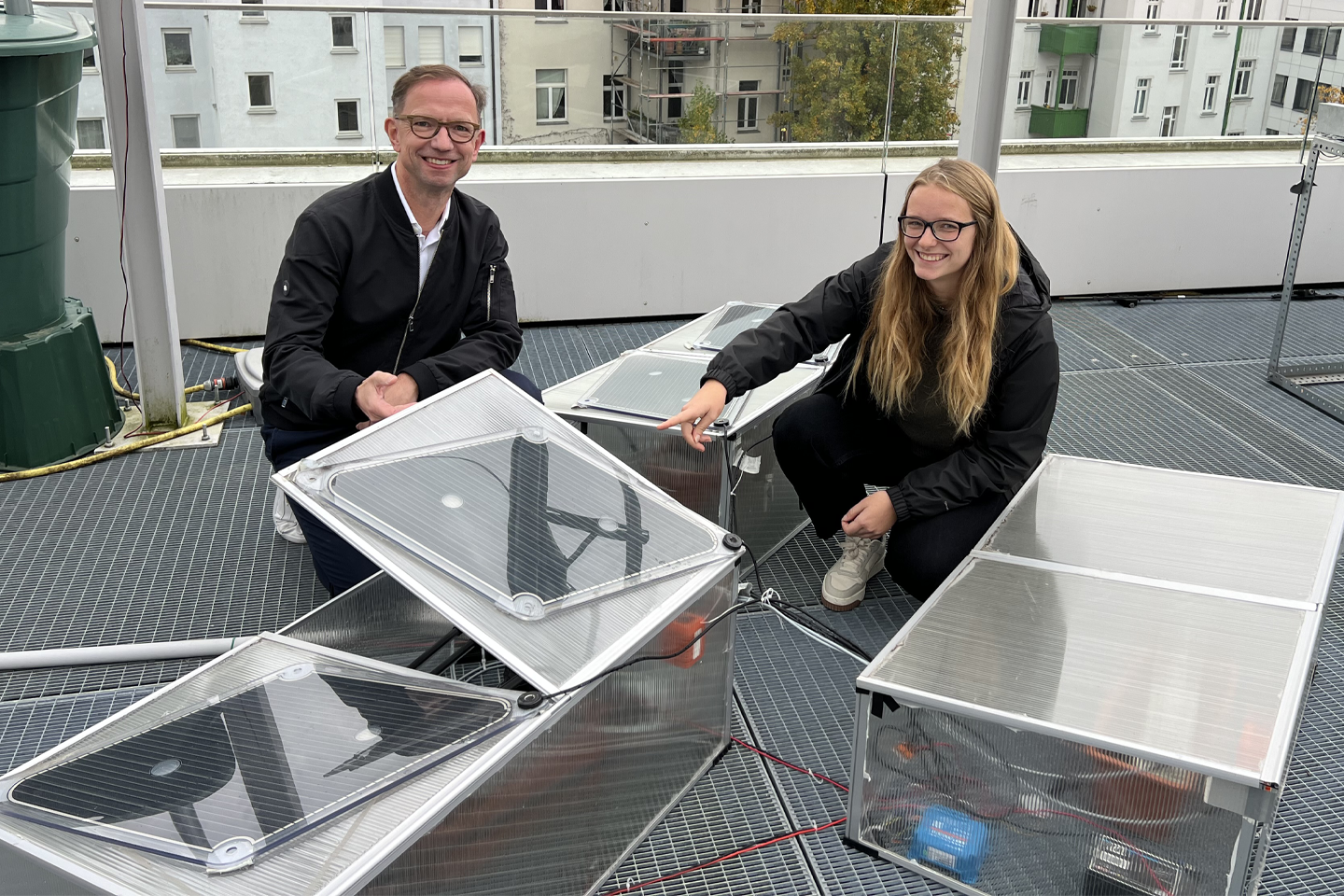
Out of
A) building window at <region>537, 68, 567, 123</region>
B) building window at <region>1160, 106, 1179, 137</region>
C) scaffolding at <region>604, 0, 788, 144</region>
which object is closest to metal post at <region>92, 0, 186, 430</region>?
building window at <region>537, 68, 567, 123</region>

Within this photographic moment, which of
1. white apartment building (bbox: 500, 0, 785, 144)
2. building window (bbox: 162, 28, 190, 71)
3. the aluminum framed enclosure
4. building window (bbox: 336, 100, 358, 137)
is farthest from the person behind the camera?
white apartment building (bbox: 500, 0, 785, 144)

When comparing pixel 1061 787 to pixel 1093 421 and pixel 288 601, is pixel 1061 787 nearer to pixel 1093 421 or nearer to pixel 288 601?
pixel 288 601

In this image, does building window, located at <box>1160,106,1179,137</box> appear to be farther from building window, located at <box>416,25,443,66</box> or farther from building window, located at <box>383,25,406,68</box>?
building window, located at <box>383,25,406,68</box>

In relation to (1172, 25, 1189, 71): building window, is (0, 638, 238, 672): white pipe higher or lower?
lower

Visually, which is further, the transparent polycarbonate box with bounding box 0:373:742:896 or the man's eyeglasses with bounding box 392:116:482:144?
the man's eyeglasses with bounding box 392:116:482:144

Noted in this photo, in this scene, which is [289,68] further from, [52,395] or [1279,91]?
[1279,91]

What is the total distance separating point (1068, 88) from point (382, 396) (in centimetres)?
363

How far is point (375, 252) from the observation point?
2.45m

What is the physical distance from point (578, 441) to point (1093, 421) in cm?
222

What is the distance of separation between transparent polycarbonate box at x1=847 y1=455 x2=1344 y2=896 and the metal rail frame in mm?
1910

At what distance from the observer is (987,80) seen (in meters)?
3.77

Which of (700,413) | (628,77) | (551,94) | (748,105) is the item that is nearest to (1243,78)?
(748,105)

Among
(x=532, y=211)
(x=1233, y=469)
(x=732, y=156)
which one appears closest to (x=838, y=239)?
(x=732, y=156)

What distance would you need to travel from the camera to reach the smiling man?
2.31m
